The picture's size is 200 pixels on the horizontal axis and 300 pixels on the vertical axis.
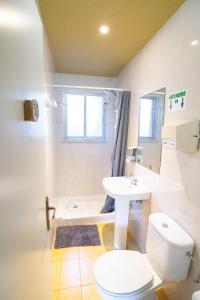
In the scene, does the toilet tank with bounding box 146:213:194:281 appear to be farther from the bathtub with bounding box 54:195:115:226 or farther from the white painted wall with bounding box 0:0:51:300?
the bathtub with bounding box 54:195:115:226

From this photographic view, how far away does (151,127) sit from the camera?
1828 millimetres

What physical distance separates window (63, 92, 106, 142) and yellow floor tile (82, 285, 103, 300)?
216cm

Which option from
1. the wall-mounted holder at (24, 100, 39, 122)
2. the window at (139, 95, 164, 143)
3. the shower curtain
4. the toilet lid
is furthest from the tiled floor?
the wall-mounted holder at (24, 100, 39, 122)

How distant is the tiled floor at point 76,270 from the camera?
1.52 metres

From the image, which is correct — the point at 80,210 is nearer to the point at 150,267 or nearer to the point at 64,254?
the point at 64,254

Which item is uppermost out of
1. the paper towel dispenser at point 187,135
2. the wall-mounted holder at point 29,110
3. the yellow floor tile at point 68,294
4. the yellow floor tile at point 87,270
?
the wall-mounted holder at point 29,110

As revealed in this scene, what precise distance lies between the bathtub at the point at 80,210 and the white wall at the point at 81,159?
12 cm

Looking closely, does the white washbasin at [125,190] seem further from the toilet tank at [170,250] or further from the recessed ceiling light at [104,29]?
the recessed ceiling light at [104,29]

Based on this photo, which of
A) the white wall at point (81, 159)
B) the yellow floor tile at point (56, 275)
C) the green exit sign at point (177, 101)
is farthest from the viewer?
the white wall at point (81, 159)

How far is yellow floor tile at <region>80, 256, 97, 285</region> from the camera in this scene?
5.37 feet

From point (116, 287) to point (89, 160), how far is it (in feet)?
7.34

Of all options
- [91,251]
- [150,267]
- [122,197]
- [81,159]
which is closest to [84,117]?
[81,159]

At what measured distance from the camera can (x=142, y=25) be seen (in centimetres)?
154

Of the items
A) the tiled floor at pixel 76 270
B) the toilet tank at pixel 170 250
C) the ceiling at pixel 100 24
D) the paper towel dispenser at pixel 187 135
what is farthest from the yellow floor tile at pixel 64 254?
the ceiling at pixel 100 24
